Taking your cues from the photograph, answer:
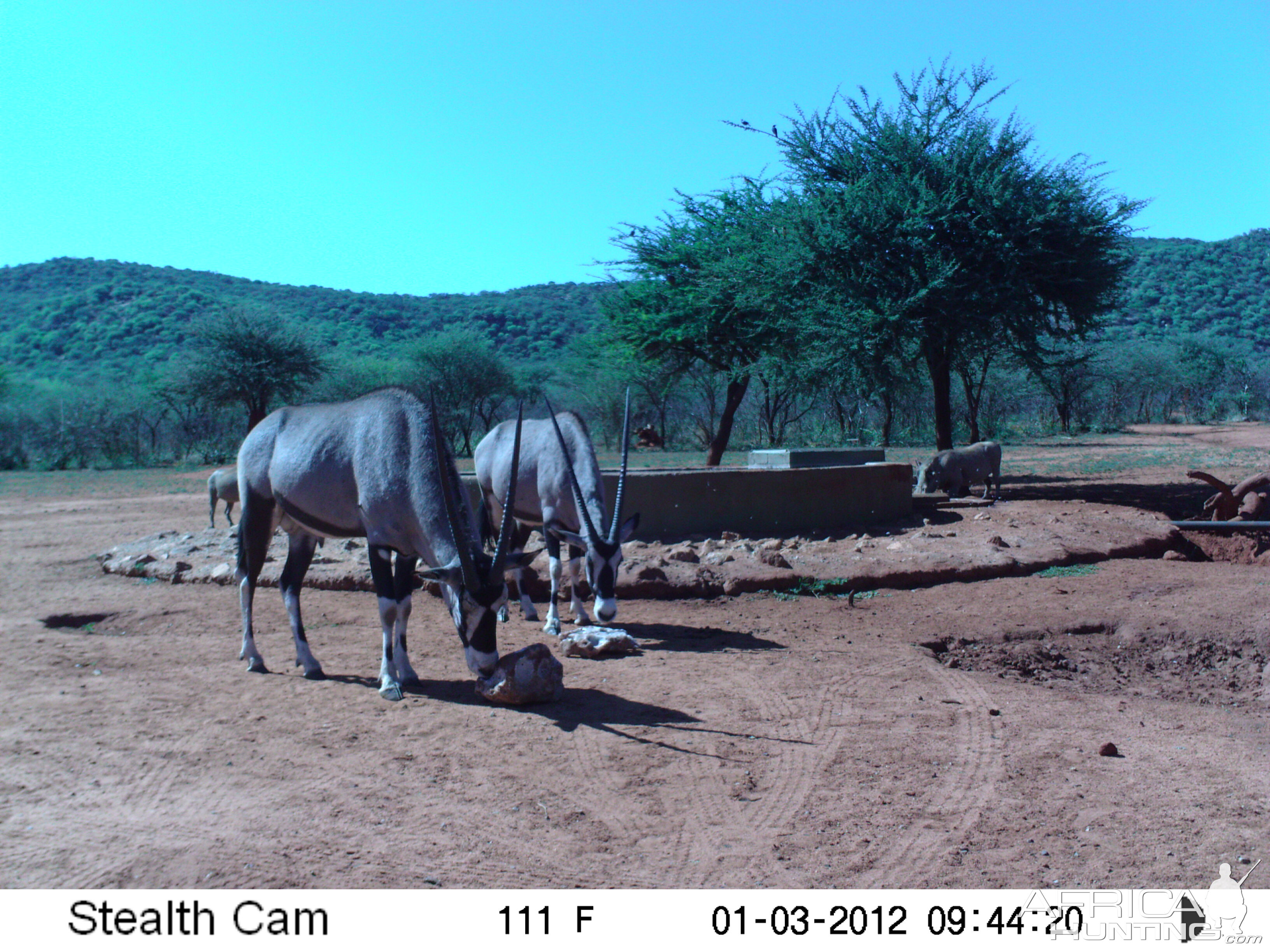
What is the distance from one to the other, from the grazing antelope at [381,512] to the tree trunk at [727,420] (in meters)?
14.5

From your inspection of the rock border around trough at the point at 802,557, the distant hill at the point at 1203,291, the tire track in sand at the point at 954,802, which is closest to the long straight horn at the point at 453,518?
the tire track in sand at the point at 954,802

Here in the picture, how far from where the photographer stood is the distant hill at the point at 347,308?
59.9 metres

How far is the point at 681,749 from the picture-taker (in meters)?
4.96

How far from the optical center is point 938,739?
5078 millimetres

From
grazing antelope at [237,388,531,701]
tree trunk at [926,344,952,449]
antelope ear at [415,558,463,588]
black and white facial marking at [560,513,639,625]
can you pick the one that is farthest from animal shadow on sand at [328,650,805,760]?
tree trunk at [926,344,952,449]

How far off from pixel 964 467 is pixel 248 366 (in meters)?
27.6

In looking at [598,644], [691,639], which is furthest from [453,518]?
[691,639]

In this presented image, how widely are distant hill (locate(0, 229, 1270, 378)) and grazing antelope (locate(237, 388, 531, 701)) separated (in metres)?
48.7

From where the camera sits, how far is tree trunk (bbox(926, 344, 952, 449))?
58.2ft

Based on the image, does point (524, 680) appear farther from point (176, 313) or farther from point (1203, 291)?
point (1203, 291)

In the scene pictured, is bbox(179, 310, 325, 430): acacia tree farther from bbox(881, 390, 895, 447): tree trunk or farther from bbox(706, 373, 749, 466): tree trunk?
bbox(881, 390, 895, 447): tree trunk

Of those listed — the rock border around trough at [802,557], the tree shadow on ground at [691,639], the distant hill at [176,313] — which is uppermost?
the distant hill at [176,313]

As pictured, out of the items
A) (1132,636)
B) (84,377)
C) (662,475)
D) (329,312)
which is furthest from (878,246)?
(329,312)

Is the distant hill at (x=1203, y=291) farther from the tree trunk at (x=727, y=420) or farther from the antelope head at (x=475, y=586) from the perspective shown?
the antelope head at (x=475, y=586)
